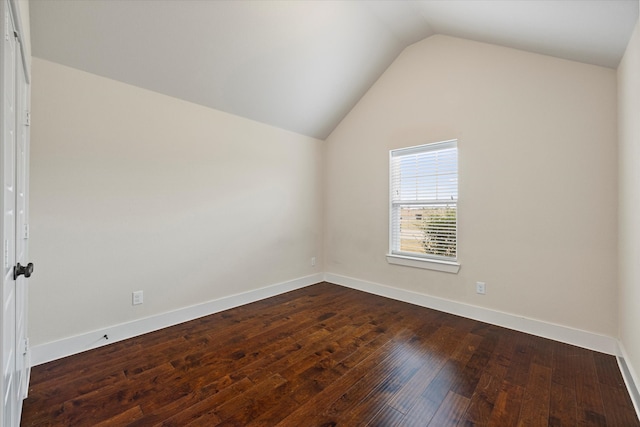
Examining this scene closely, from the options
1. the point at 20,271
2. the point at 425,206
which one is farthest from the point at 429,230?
the point at 20,271

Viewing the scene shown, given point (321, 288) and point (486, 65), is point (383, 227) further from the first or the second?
point (486, 65)

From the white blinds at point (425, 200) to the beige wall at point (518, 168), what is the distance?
0.12 metres

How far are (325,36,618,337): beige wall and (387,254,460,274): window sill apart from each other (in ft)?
0.25

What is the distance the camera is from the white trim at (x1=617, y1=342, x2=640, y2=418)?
168cm

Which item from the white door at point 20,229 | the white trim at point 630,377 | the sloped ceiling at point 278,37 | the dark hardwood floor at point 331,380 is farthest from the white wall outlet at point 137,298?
the white trim at point 630,377

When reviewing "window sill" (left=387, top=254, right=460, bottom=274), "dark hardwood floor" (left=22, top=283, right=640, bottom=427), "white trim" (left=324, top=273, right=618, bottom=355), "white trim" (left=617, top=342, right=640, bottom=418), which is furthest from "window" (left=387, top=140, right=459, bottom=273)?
"white trim" (left=617, top=342, right=640, bottom=418)

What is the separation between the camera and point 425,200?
11.2ft

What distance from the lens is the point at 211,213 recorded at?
10.1ft

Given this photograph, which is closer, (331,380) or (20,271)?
(20,271)

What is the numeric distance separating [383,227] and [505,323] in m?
1.66

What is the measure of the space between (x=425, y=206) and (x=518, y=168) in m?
1.02

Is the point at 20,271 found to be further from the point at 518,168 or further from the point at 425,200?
the point at 518,168

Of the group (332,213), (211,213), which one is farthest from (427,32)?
(211,213)

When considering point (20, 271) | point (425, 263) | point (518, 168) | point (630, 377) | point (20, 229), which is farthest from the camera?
point (425, 263)
